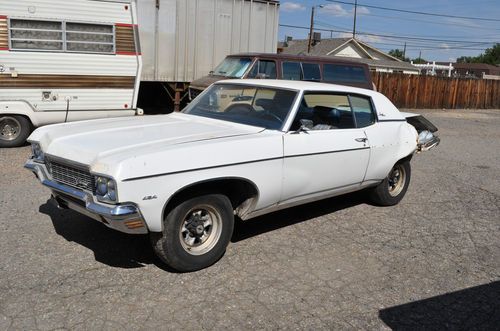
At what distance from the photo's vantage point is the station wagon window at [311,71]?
11.9m

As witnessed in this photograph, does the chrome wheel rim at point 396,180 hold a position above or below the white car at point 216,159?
below

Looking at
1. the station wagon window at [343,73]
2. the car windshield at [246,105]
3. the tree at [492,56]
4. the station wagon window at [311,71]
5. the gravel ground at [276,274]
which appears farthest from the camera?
the tree at [492,56]

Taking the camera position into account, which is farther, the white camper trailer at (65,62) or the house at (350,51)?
the house at (350,51)

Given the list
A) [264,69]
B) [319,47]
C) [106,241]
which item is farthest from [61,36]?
[319,47]

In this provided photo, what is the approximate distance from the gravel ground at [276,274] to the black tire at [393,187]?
136 millimetres

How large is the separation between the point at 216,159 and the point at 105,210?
96 centimetres

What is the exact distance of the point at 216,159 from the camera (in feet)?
13.3

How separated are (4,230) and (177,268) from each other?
2.03 m

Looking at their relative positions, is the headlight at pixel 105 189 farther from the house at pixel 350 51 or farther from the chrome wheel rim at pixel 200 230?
the house at pixel 350 51

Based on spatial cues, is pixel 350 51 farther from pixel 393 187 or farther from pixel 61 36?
pixel 393 187

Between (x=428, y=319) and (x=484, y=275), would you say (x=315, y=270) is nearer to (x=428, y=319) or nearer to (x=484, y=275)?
(x=428, y=319)

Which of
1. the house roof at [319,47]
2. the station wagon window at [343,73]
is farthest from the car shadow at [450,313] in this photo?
the house roof at [319,47]

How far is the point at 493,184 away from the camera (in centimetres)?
813

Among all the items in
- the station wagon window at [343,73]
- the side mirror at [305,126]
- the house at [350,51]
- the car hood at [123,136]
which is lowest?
the car hood at [123,136]
